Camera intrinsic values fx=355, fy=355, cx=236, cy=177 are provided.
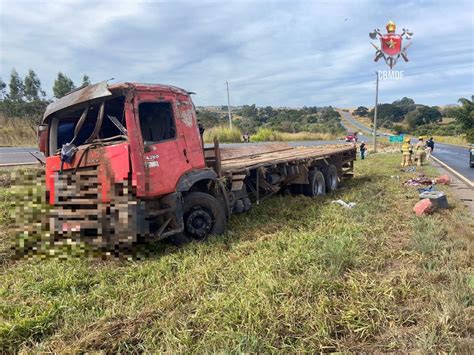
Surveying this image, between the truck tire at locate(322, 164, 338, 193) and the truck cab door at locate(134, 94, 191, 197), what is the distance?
5.74 m

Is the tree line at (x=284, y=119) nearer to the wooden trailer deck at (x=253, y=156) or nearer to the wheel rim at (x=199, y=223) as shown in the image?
the wooden trailer deck at (x=253, y=156)

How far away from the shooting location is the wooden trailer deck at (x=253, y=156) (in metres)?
6.09

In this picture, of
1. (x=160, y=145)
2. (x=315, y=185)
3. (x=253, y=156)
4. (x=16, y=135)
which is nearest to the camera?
(x=160, y=145)

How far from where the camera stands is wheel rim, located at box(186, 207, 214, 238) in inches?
203

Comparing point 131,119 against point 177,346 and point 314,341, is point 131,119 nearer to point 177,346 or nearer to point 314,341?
point 177,346

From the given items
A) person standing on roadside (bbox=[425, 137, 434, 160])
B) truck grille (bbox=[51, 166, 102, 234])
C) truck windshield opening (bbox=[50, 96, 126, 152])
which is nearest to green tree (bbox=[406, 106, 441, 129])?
person standing on roadside (bbox=[425, 137, 434, 160])

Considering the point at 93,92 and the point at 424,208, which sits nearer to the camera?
the point at 93,92

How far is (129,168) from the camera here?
443 cm

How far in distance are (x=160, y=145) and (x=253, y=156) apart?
4.94 meters

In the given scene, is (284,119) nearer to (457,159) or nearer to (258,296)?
(457,159)

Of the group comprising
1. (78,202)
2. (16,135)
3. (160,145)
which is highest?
(16,135)

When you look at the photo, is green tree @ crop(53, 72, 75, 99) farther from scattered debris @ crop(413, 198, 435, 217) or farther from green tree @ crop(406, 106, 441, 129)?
green tree @ crop(406, 106, 441, 129)

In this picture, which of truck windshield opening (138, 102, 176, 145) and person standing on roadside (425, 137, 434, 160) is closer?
truck windshield opening (138, 102, 176, 145)

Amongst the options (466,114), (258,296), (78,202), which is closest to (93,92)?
(78,202)
